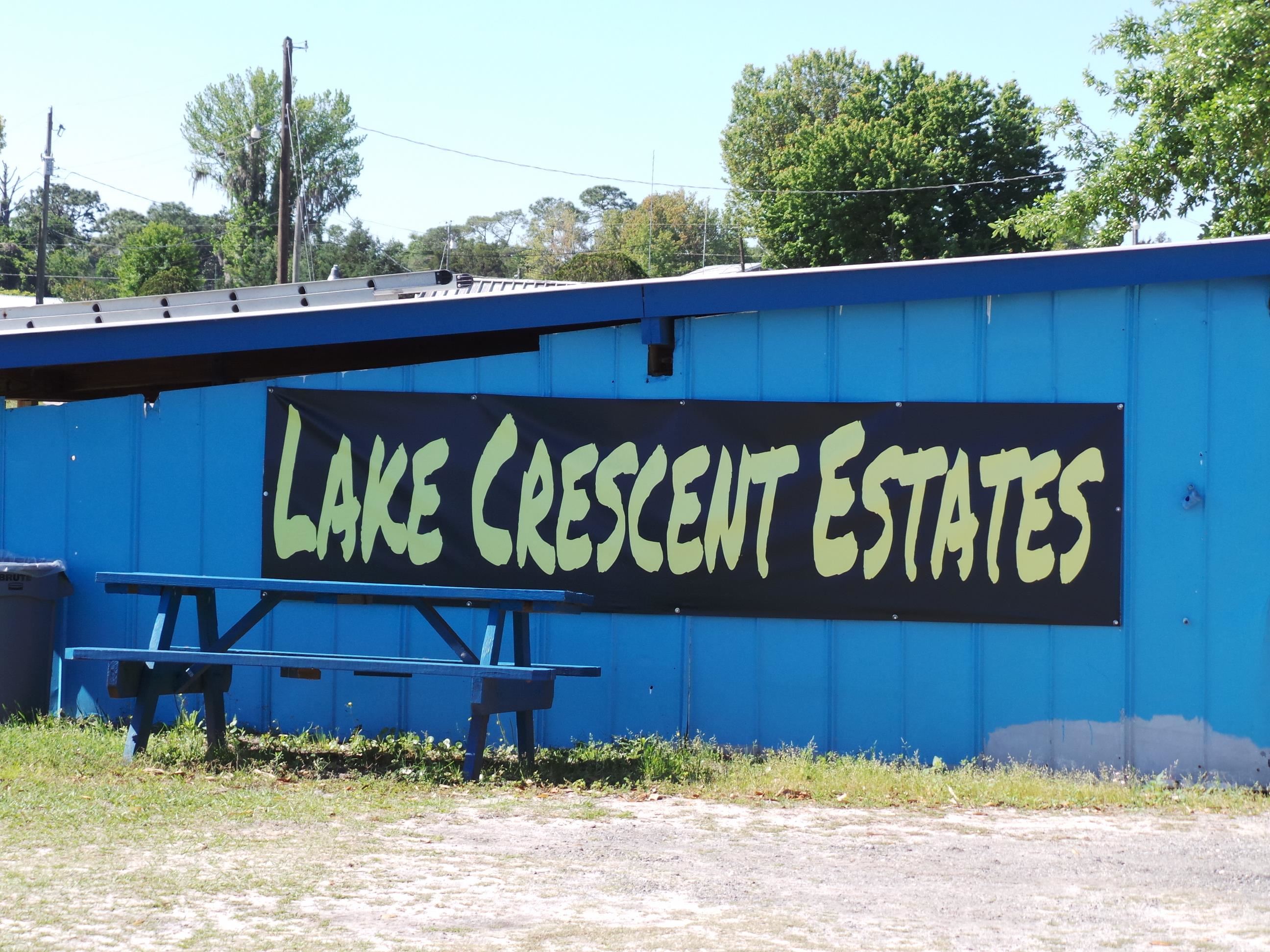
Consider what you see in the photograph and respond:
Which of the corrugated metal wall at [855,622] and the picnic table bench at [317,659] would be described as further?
the corrugated metal wall at [855,622]

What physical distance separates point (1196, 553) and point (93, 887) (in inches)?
225

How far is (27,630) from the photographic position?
26.0ft

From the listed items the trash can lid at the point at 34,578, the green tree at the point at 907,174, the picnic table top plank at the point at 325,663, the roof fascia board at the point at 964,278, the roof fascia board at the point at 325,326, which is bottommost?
the picnic table top plank at the point at 325,663

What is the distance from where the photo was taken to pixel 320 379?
800cm

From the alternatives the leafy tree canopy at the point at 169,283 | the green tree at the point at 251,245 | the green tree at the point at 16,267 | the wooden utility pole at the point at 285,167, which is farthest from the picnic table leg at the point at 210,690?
the green tree at the point at 16,267

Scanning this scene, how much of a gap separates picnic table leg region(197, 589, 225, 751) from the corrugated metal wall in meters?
0.69

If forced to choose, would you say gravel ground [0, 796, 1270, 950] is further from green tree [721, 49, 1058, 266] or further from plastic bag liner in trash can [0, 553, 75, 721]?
green tree [721, 49, 1058, 266]

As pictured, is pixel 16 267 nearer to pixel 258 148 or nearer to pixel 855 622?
pixel 258 148

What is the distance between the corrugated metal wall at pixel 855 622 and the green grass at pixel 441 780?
24 centimetres

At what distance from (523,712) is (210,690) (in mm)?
1843

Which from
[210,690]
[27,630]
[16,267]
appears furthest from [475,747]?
[16,267]

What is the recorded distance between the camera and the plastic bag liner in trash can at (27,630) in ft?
25.7

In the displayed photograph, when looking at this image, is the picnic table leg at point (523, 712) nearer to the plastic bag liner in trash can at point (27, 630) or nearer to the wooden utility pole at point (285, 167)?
the plastic bag liner in trash can at point (27, 630)

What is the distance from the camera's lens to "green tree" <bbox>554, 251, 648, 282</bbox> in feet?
121
